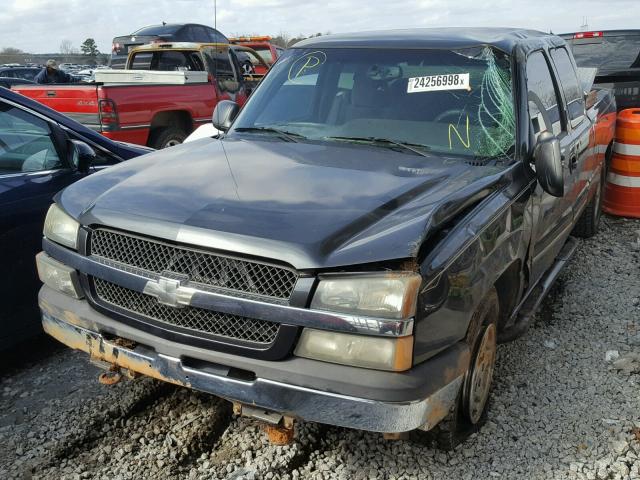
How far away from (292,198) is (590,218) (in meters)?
4.34

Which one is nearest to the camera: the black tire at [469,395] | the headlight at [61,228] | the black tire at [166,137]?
the black tire at [469,395]

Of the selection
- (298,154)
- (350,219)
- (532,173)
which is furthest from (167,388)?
(532,173)

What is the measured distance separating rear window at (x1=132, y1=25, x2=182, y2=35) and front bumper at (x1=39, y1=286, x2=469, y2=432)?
1543cm

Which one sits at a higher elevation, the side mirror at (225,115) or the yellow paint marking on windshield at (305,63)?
the yellow paint marking on windshield at (305,63)

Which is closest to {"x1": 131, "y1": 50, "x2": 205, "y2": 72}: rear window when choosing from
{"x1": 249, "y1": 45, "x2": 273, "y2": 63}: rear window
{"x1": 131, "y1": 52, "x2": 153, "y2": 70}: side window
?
{"x1": 131, "y1": 52, "x2": 153, "y2": 70}: side window

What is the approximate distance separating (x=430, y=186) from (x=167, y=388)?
1829 mm

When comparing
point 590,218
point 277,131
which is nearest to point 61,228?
point 277,131

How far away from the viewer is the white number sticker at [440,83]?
357 cm

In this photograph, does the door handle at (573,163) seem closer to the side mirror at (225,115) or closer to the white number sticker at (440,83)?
the white number sticker at (440,83)

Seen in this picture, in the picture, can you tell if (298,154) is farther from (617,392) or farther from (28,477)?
(617,392)

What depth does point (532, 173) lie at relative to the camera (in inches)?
134

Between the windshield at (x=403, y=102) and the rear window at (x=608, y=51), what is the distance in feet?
18.7

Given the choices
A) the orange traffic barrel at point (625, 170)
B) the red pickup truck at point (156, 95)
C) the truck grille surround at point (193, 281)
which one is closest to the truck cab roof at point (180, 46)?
the red pickup truck at point (156, 95)

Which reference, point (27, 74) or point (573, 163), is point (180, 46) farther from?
point (27, 74)
